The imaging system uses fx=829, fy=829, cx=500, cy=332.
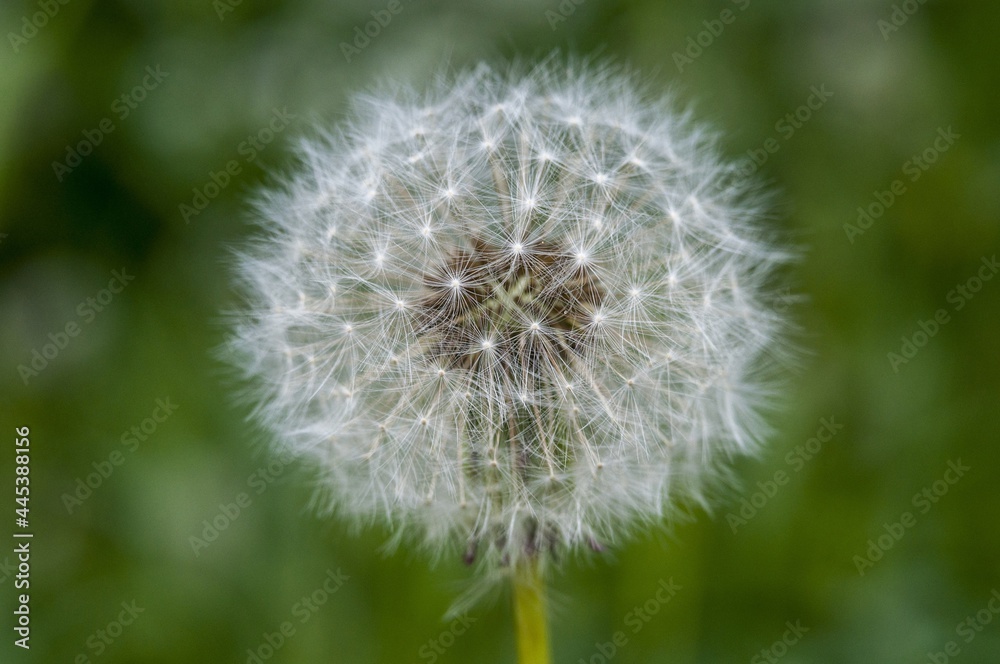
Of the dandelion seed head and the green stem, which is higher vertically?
the dandelion seed head

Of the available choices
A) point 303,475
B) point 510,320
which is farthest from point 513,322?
point 303,475

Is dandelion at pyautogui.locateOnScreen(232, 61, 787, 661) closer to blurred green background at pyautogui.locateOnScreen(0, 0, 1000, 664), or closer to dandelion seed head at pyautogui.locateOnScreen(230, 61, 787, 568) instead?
dandelion seed head at pyautogui.locateOnScreen(230, 61, 787, 568)

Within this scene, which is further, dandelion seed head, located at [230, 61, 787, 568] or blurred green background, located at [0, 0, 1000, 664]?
blurred green background, located at [0, 0, 1000, 664]

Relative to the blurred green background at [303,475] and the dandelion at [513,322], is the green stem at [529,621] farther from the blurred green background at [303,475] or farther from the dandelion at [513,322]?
the blurred green background at [303,475]

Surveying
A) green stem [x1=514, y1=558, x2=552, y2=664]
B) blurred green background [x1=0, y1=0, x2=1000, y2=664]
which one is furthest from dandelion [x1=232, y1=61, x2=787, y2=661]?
blurred green background [x1=0, y1=0, x2=1000, y2=664]

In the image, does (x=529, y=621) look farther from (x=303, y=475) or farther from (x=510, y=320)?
(x=303, y=475)


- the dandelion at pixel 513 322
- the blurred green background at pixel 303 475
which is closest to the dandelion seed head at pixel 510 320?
the dandelion at pixel 513 322
